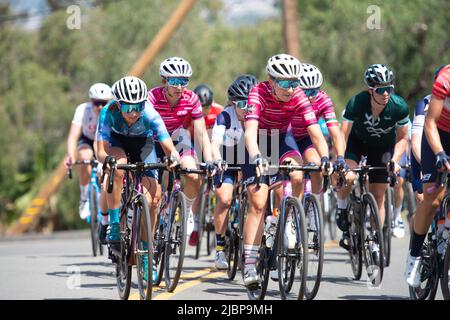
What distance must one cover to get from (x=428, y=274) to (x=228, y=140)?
3.81m

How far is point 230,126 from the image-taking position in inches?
492

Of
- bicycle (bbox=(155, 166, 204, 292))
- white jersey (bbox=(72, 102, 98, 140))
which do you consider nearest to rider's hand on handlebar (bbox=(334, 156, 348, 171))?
bicycle (bbox=(155, 166, 204, 292))

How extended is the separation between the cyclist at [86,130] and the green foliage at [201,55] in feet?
46.8

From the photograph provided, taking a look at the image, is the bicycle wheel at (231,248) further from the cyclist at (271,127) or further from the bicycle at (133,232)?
the bicycle at (133,232)

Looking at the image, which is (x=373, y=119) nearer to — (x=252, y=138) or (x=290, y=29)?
(x=252, y=138)

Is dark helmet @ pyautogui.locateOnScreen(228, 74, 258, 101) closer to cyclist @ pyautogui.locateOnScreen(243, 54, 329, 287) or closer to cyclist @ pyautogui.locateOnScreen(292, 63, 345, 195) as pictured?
cyclist @ pyautogui.locateOnScreen(292, 63, 345, 195)

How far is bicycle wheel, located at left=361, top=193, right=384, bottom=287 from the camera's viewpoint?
11227mm

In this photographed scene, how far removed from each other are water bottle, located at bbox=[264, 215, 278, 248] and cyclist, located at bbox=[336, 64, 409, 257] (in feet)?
5.62

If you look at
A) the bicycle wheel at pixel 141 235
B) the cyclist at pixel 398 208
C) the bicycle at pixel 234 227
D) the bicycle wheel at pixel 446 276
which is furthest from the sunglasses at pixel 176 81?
the bicycle wheel at pixel 446 276

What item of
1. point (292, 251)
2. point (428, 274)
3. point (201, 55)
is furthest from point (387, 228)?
point (201, 55)

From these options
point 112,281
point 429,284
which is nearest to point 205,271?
point 112,281

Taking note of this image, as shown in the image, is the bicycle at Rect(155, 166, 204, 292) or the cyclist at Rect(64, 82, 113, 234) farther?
the cyclist at Rect(64, 82, 113, 234)
